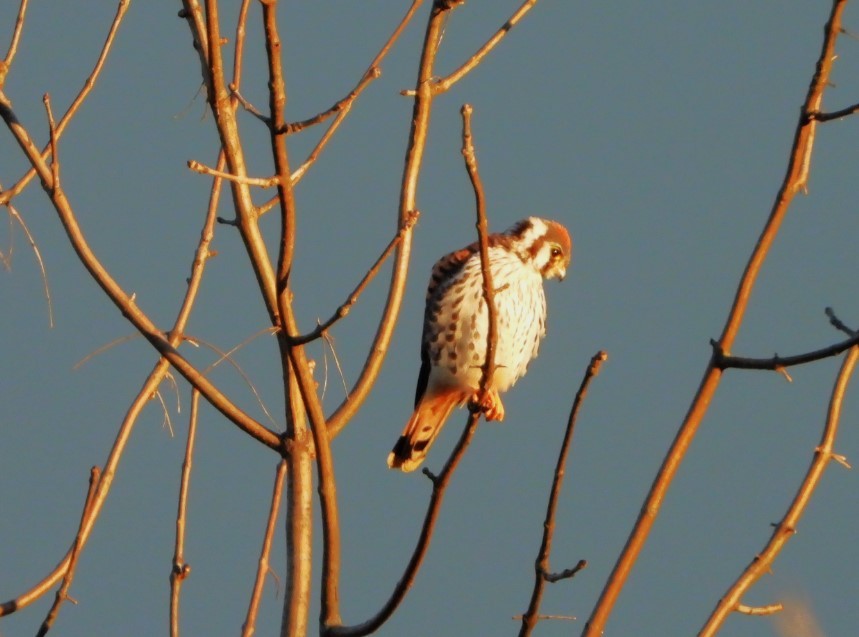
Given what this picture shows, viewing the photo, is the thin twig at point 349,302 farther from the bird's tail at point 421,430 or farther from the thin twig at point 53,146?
the bird's tail at point 421,430

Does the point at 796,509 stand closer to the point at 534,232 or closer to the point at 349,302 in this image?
the point at 349,302

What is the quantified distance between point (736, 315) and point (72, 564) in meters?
1.28

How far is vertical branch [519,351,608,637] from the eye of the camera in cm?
199

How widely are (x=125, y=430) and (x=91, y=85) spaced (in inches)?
30.4

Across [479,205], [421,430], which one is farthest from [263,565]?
[421,430]

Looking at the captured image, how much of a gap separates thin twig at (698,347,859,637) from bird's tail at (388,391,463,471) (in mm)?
2602

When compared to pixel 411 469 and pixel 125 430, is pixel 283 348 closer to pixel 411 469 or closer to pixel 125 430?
pixel 125 430

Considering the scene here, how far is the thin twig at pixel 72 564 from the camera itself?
2.27 m

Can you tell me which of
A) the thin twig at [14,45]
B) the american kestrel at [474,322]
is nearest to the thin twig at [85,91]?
the thin twig at [14,45]

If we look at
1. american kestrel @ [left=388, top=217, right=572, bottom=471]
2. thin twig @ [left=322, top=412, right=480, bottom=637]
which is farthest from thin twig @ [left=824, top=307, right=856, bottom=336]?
american kestrel @ [left=388, top=217, right=572, bottom=471]

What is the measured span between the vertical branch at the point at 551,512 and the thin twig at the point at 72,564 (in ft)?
2.75

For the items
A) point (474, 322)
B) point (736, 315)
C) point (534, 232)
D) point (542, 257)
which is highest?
point (534, 232)

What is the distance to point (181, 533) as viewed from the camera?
266cm

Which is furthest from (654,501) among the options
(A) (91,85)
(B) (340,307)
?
(A) (91,85)
